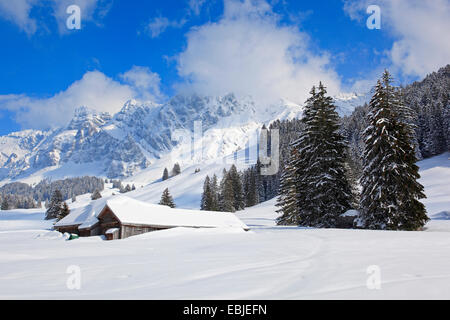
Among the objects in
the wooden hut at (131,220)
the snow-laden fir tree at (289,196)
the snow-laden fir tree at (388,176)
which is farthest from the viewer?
the snow-laden fir tree at (289,196)

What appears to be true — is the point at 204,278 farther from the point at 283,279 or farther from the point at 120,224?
the point at 120,224

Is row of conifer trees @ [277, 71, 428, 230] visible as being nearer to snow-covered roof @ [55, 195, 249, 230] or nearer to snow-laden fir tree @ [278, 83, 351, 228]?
snow-laden fir tree @ [278, 83, 351, 228]

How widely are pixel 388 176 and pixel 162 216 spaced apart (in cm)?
2172

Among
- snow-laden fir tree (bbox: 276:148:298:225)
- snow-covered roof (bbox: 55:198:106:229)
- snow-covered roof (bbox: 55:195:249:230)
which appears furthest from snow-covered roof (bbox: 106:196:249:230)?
snow-laden fir tree (bbox: 276:148:298:225)

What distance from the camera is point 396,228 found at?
2200 centimetres

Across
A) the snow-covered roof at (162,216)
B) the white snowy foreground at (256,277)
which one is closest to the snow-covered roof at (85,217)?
the snow-covered roof at (162,216)

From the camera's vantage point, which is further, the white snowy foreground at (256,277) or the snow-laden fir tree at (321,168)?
the snow-laden fir tree at (321,168)

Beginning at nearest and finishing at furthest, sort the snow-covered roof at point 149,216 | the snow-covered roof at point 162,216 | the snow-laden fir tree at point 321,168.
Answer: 1. the snow-laden fir tree at point 321,168
2. the snow-covered roof at point 162,216
3. the snow-covered roof at point 149,216

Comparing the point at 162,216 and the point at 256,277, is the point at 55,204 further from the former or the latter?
the point at 256,277

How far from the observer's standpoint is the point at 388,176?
22.8 meters

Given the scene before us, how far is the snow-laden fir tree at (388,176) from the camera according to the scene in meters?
22.2

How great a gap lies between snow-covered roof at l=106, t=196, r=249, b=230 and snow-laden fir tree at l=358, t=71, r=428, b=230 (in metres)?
14.2

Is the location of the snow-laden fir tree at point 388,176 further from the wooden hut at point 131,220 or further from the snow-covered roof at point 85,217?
the snow-covered roof at point 85,217

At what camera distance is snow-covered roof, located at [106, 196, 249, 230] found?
3023 centimetres
